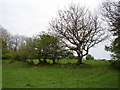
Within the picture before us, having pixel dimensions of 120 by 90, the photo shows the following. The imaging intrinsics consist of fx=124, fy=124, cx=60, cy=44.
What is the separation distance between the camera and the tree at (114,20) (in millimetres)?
13661

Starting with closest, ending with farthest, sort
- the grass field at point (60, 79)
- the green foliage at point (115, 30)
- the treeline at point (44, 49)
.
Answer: the grass field at point (60, 79)
the green foliage at point (115, 30)
the treeline at point (44, 49)

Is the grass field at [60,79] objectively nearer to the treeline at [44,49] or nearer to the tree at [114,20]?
the tree at [114,20]

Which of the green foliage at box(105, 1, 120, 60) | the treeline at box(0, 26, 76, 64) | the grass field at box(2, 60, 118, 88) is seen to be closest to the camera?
the grass field at box(2, 60, 118, 88)

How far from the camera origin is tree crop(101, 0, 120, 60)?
13.7 metres

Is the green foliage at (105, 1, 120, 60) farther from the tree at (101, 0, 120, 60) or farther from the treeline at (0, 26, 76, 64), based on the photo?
the treeline at (0, 26, 76, 64)

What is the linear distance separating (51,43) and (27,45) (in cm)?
375

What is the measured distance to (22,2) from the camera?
52.6 feet

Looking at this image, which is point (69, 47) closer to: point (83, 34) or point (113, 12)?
point (83, 34)

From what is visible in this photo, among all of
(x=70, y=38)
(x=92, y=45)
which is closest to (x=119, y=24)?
(x=92, y=45)

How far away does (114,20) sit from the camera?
47.0ft

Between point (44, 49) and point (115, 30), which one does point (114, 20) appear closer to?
point (115, 30)

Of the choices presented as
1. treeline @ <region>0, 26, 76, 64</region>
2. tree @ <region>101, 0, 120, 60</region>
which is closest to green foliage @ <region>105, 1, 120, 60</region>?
tree @ <region>101, 0, 120, 60</region>

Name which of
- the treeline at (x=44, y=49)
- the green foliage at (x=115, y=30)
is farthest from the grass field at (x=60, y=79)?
the treeline at (x=44, y=49)

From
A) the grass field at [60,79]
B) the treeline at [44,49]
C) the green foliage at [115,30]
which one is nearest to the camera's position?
the grass field at [60,79]
